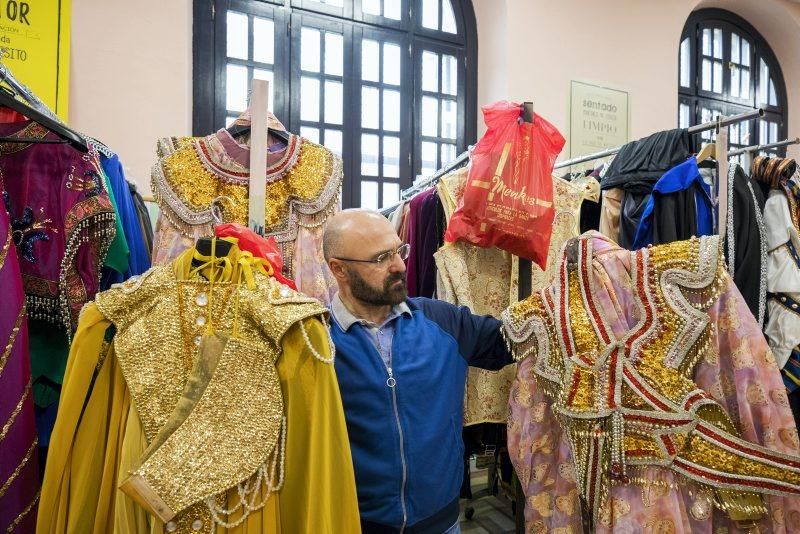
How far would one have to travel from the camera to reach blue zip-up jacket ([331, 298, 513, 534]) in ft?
A: 4.13

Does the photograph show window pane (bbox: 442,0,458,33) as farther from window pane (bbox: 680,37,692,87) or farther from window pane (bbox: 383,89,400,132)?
window pane (bbox: 680,37,692,87)

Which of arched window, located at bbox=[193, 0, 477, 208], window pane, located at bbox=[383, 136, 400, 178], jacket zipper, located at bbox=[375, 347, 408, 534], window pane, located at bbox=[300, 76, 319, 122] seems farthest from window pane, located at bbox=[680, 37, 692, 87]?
jacket zipper, located at bbox=[375, 347, 408, 534]

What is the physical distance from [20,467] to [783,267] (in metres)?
2.53

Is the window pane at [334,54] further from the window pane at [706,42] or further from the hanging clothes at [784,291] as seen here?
the window pane at [706,42]

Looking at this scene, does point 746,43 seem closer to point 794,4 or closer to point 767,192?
point 794,4

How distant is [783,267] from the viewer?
195cm

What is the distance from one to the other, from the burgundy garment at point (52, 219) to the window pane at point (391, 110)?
9.06 feet

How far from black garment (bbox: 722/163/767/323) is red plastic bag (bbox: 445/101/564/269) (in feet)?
2.72

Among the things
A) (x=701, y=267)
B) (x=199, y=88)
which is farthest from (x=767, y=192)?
(x=199, y=88)

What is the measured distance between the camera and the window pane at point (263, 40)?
3525mm

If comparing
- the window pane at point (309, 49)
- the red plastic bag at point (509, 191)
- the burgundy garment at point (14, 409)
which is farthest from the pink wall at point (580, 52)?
the burgundy garment at point (14, 409)

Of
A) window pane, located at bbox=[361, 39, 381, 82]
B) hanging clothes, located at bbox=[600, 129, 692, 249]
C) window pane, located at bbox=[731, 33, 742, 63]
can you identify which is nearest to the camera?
hanging clothes, located at bbox=[600, 129, 692, 249]

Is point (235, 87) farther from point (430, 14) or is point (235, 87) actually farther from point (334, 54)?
point (430, 14)

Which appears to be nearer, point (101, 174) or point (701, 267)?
point (701, 267)
